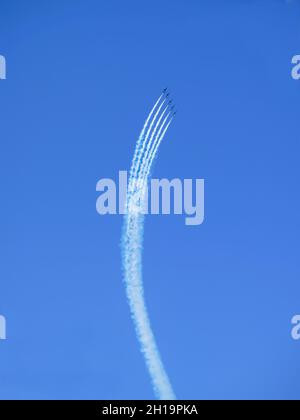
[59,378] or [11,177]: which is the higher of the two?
[11,177]

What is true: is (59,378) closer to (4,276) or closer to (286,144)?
(4,276)

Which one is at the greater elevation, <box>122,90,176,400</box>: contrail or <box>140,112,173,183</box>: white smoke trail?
<box>140,112,173,183</box>: white smoke trail

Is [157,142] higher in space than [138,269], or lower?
higher

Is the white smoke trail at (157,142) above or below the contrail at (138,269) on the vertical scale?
above

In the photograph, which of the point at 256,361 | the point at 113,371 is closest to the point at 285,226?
the point at 256,361

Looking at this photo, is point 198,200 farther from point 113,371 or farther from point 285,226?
point 113,371
